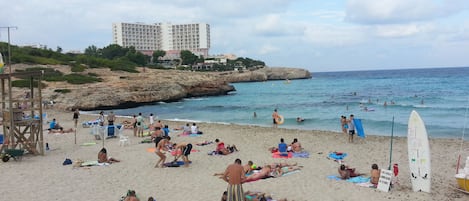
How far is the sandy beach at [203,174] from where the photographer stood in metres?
9.56

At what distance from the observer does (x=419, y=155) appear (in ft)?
31.0

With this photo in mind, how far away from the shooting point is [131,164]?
13.1 meters

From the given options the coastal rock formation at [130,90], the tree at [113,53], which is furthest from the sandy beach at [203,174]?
the tree at [113,53]

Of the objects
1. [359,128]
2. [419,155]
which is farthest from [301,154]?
[419,155]

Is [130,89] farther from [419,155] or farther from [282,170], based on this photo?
[419,155]

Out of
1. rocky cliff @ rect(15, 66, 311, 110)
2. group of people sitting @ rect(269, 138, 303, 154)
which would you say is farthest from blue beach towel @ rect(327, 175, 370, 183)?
rocky cliff @ rect(15, 66, 311, 110)

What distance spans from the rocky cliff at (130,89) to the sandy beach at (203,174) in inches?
898

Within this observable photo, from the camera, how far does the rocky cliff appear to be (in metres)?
39.3

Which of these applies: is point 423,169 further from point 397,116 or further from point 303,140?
point 397,116

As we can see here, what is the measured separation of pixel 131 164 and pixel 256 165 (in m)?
4.38

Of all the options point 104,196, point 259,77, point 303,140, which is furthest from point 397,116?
point 259,77

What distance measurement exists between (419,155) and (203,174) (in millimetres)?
6142

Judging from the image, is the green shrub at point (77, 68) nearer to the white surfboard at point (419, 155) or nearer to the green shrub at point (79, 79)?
the green shrub at point (79, 79)

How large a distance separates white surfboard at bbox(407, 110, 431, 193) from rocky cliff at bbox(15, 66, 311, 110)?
34214mm
